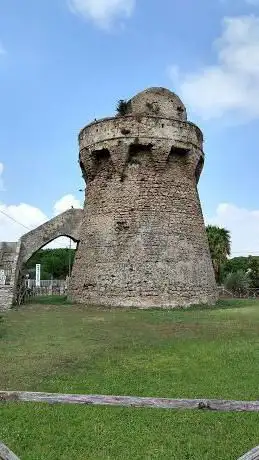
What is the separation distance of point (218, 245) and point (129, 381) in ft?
110

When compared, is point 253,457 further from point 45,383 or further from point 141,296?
point 141,296

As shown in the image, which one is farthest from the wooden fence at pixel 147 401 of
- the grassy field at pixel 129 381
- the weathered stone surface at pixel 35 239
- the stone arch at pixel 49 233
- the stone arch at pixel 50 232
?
the stone arch at pixel 50 232

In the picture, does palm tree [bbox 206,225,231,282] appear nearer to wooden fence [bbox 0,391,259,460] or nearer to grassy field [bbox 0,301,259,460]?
grassy field [bbox 0,301,259,460]

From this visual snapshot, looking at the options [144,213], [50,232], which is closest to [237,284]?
[50,232]

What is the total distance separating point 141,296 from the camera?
2198 cm

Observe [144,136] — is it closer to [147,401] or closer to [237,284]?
[147,401]

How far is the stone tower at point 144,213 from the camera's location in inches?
879

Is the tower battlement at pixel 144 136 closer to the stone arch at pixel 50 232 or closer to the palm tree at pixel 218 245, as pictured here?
the stone arch at pixel 50 232

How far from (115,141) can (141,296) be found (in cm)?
679

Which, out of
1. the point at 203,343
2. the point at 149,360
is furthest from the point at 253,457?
the point at 203,343

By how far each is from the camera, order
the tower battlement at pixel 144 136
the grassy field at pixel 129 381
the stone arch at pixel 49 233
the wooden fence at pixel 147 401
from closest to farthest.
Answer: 1. the wooden fence at pixel 147 401
2. the grassy field at pixel 129 381
3. the tower battlement at pixel 144 136
4. the stone arch at pixel 49 233

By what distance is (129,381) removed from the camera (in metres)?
8.61

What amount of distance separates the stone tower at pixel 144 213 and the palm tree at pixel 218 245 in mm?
16882

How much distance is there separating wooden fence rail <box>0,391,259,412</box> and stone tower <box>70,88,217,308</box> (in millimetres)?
16909
